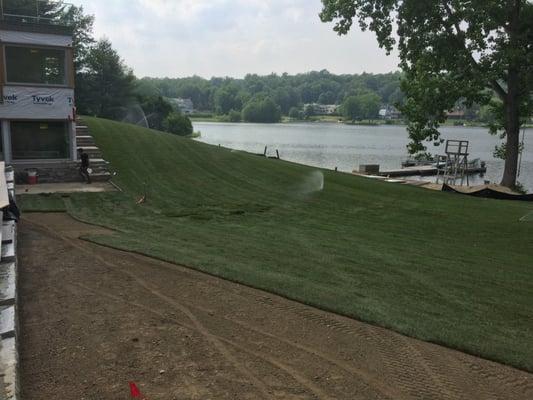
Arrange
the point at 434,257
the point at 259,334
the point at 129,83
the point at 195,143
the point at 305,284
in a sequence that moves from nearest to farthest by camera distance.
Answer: the point at 259,334
the point at 305,284
the point at 434,257
the point at 195,143
the point at 129,83

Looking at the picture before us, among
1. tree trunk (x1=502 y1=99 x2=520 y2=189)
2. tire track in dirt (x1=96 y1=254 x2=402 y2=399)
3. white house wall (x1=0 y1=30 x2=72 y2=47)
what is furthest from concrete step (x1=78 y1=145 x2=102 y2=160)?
tree trunk (x1=502 y1=99 x2=520 y2=189)

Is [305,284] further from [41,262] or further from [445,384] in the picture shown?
[41,262]

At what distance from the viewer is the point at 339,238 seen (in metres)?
14.4

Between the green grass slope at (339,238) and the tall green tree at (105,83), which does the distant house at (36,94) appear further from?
the tall green tree at (105,83)

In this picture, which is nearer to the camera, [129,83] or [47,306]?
[47,306]

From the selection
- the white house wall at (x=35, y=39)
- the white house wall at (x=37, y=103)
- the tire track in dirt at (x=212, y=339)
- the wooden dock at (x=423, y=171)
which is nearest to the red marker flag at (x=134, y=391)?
the tire track in dirt at (x=212, y=339)

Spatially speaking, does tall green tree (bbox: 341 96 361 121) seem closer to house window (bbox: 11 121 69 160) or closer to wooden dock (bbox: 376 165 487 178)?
wooden dock (bbox: 376 165 487 178)

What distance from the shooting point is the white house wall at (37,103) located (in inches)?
793

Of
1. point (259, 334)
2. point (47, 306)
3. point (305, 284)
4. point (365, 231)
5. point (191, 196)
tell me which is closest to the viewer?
point (259, 334)

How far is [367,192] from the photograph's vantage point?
25.3m

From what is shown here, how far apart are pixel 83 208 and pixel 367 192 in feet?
44.1

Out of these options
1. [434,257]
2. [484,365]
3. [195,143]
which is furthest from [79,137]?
[484,365]

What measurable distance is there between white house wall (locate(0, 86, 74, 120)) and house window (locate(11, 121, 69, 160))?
18.8 inches

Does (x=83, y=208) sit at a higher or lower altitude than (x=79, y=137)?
lower
